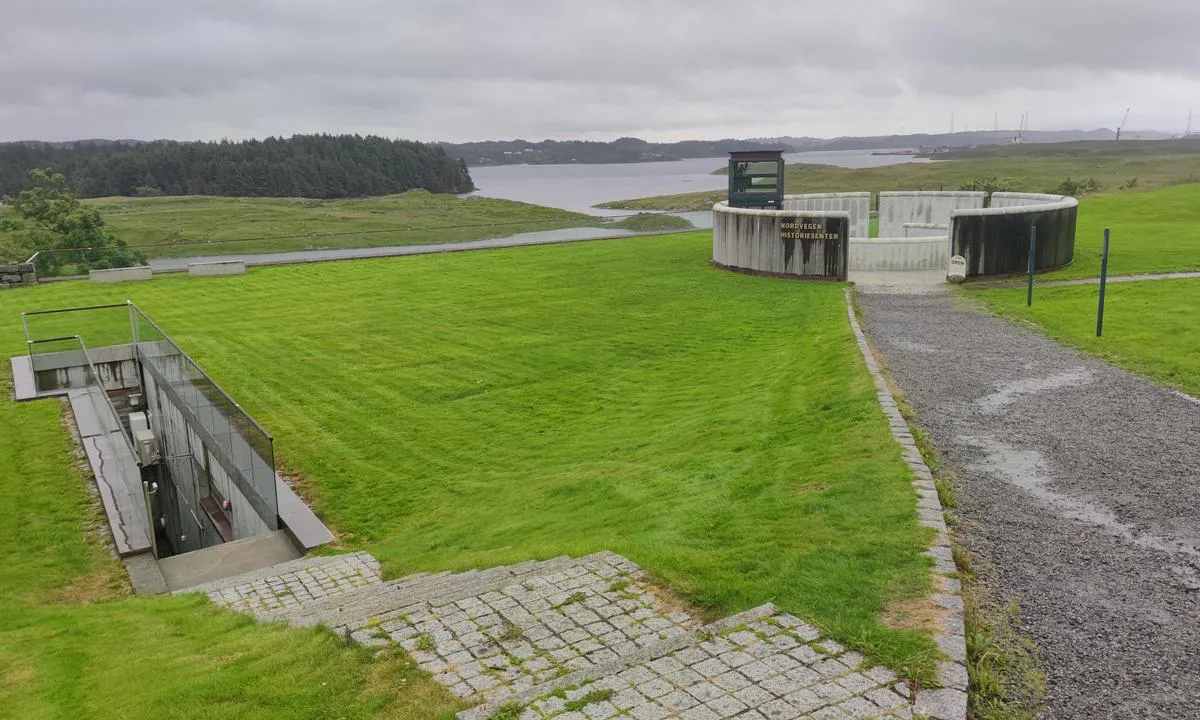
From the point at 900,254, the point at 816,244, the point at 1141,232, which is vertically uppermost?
the point at 816,244

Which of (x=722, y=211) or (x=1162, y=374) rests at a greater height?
(x=722, y=211)

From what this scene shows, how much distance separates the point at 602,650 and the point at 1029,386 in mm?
8439

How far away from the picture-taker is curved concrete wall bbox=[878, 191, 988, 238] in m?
31.4

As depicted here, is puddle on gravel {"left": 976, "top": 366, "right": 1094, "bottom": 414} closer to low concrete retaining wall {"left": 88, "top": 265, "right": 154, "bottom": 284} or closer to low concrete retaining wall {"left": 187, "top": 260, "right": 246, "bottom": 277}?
low concrete retaining wall {"left": 187, "top": 260, "right": 246, "bottom": 277}

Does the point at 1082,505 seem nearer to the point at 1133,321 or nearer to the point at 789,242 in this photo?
the point at 1133,321

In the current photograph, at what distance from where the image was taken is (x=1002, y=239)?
2200cm

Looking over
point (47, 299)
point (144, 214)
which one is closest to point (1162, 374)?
point (47, 299)

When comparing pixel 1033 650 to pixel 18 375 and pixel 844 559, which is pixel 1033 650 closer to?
pixel 844 559

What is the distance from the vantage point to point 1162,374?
11.8m

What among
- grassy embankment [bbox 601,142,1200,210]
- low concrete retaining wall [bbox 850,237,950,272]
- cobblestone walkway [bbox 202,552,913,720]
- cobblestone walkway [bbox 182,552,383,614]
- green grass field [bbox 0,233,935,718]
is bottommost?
cobblestone walkway [bbox 182,552,383,614]

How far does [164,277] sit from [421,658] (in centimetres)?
Answer: 2939

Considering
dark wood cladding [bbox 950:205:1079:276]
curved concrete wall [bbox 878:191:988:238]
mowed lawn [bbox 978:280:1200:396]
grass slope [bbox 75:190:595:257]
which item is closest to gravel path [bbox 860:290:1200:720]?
mowed lawn [bbox 978:280:1200:396]

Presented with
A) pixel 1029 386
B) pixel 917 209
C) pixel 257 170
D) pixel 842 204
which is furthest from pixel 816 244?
pixel 257 170

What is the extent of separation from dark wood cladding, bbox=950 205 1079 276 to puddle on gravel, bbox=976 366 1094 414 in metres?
10.4
